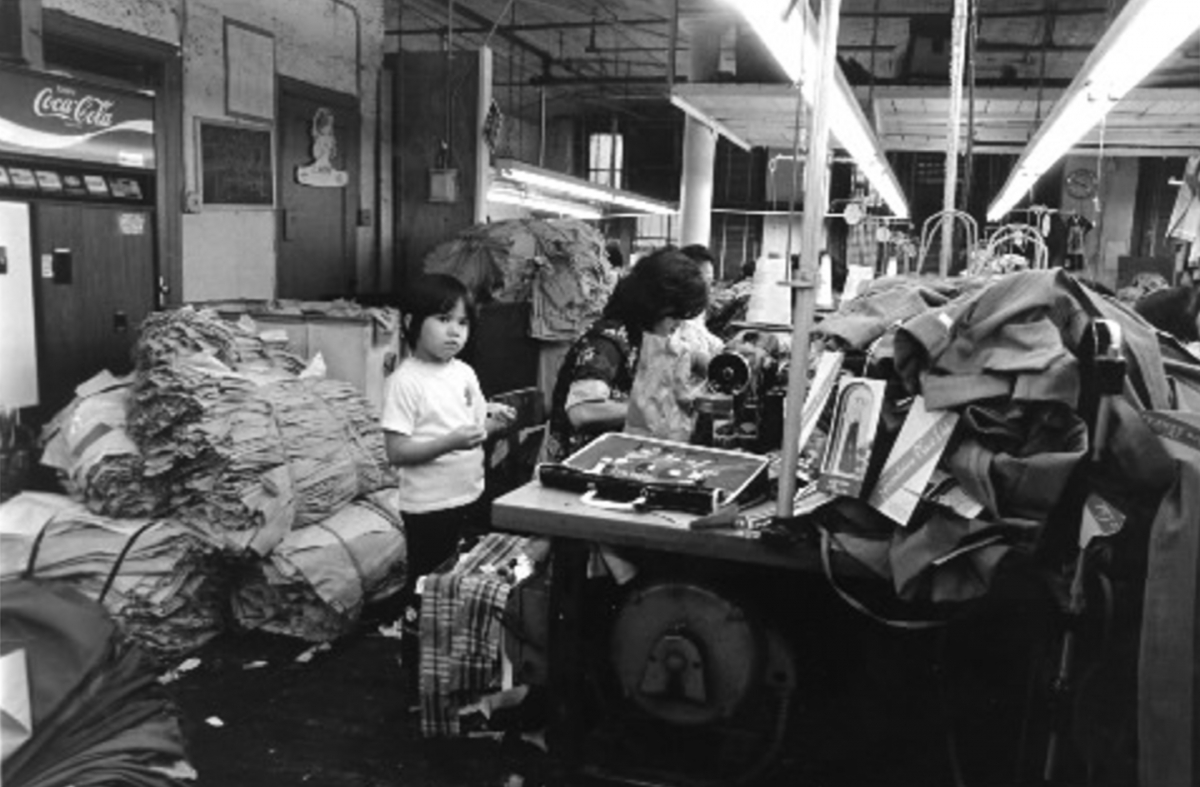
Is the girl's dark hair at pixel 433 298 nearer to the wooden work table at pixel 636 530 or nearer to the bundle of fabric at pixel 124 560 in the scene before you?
the wooden work table at pixel 636 530

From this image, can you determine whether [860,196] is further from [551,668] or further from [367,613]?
[551,668]

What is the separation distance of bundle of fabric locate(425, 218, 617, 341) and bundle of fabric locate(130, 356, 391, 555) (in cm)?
292

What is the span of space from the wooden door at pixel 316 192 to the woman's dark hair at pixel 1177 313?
5469 mm

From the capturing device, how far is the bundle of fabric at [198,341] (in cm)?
425

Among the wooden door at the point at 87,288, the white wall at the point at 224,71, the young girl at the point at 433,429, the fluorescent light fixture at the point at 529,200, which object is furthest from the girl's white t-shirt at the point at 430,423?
the fluorescent light fixture at the point at 529,200

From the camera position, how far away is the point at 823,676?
2.37 m

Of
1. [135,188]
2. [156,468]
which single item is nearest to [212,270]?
[135,188]

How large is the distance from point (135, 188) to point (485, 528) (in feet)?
10.4

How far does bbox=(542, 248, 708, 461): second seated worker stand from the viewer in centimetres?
323

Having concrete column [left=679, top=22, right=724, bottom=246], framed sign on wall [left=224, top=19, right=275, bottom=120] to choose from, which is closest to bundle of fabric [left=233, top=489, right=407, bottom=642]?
framed sign on wall [left=224, top=19, right=275, bottom=120]

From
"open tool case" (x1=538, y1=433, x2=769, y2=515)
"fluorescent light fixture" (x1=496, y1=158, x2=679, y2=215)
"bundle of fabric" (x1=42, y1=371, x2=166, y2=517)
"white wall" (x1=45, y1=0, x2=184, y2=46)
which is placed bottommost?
"bundle of fabric" (x1=42, y1=371, x2=166, y2=517)

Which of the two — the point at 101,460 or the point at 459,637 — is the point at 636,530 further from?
the point at 101,460

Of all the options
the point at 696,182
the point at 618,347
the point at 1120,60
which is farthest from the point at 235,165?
the point at 696,182

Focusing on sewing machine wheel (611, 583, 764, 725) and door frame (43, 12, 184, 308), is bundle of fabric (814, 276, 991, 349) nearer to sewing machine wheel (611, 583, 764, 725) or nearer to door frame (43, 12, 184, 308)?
sewing machine wheel (611, 583, 764, 725)
